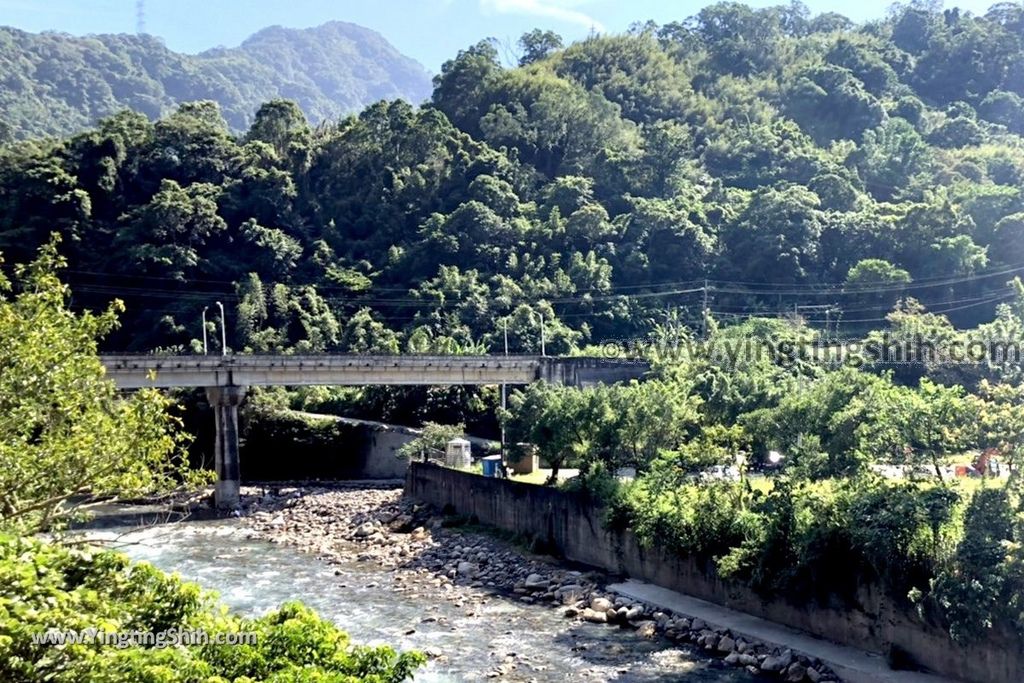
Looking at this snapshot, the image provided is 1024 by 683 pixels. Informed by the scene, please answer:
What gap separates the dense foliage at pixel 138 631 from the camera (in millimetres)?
11828

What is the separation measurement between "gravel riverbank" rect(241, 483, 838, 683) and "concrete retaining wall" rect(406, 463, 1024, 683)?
102cm

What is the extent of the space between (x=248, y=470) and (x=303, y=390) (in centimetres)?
970

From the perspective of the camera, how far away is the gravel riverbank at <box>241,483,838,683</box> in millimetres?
30562

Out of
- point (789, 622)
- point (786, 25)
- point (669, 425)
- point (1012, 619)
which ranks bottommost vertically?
point (789, 622)

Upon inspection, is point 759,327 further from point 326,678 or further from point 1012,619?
point 326,678

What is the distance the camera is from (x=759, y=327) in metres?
76.4

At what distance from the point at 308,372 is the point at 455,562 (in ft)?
79.1

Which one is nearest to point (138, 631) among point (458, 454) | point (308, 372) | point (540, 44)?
point (458, 454)

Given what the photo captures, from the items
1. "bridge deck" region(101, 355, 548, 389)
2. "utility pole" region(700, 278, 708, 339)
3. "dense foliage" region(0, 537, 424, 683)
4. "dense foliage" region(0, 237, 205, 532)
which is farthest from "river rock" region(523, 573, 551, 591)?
"utility pole" region(700, 278, 708, 339)

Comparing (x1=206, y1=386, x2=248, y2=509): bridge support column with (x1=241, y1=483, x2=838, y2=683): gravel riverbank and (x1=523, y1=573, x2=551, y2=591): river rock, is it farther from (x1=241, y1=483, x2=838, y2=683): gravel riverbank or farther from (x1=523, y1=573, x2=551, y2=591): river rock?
(x1=523, y1=573, x2=551, y2=591): river rock

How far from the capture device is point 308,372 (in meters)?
63.8

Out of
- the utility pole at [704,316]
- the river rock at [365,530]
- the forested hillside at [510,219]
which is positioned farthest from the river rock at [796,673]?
the utility pole at [704,316]

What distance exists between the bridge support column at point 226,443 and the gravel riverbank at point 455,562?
55.3 inches

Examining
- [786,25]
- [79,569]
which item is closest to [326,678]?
[79,569]
